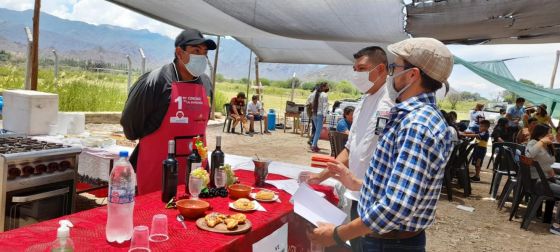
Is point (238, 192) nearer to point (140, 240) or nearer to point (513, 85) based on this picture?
point (140, 240)

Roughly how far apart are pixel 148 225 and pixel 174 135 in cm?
94

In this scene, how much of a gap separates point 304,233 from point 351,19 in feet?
12.6

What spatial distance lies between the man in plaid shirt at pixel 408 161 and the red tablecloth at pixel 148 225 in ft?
1.19

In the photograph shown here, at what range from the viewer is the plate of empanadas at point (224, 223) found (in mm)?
1700

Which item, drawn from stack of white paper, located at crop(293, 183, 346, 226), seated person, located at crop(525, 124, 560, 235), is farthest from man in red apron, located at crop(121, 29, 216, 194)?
seated person, located at crop(525, 124, 560, 235)

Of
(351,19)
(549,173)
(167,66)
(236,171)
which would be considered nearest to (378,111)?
(236,171)

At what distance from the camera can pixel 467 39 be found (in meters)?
6.68

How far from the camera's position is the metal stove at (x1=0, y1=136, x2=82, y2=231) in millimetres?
2486

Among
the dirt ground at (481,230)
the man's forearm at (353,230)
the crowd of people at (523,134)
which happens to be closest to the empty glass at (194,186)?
the man's forearm at (353,230)

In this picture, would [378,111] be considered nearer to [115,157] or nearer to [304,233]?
[304,233]

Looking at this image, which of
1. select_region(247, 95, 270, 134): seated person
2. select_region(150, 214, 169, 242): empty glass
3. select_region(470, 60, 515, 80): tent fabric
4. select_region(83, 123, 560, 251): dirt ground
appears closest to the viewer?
select_region(150, 214, 169, 242): empty glass

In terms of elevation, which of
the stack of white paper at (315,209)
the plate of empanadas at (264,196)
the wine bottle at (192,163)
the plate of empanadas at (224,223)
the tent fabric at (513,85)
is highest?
the tent fabric at (513,85)

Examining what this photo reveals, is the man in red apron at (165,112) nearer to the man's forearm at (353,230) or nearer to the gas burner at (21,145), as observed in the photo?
the gas burner at (21,145)

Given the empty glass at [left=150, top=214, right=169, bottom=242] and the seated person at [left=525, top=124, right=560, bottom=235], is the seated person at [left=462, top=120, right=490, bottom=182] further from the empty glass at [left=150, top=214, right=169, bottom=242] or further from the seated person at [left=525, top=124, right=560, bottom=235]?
the empty glass at [left=150, top=214, right=169, bottom=242]
